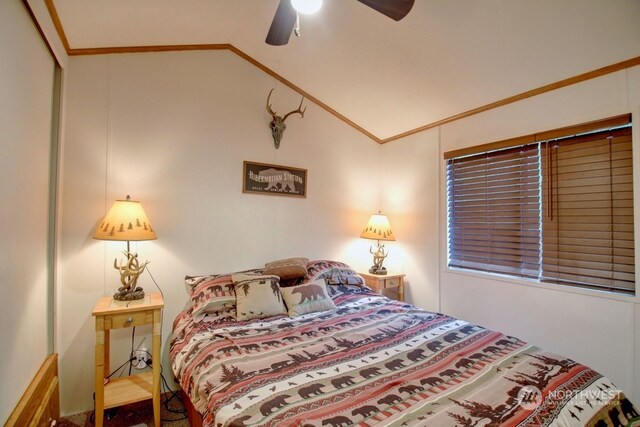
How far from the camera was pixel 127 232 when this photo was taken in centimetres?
196

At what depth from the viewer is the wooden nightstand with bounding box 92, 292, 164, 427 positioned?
181cm

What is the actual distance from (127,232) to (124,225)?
54mm

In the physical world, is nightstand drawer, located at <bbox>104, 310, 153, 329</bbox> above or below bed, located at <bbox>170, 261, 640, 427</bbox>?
above

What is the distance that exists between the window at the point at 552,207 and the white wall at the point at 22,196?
3182mm

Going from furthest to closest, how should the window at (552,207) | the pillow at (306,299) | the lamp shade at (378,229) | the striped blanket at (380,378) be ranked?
1. the lamp shade at (378,229)
2. the pillow at (306,299)
3. the window at (552,207)
4. the striped blanket at (380,378)

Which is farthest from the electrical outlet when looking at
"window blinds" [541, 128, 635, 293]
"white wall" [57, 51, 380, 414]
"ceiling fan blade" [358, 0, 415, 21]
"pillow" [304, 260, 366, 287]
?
"window blinds" [541, 128, 635, 293]

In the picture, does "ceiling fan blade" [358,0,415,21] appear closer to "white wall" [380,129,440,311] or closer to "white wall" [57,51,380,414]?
"white wall" [57,51,380,414]

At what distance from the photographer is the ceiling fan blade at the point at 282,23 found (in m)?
1.55

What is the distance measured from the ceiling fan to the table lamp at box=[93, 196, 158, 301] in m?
1.46

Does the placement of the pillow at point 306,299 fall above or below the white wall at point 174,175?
below

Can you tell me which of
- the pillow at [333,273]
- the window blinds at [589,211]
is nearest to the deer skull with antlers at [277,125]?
the pillow at [333,273]

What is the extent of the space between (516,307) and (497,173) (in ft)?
3.88

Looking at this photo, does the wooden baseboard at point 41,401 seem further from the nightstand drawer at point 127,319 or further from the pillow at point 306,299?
the pillow at point 306,299

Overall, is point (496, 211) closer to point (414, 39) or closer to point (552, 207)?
point (552, 207)
